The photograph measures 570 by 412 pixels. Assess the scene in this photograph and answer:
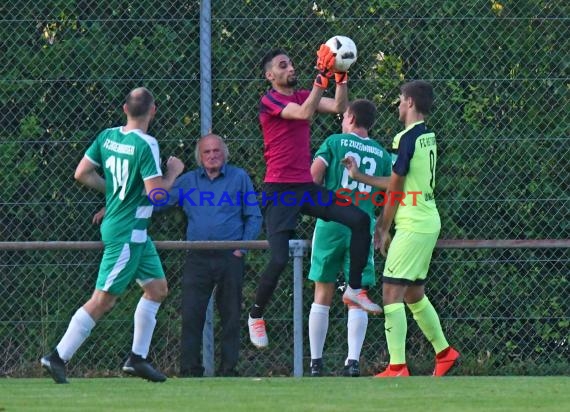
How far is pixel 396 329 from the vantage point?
1017 cm

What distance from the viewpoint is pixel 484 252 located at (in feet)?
38.2

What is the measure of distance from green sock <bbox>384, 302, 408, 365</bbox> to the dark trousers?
4.91 feet

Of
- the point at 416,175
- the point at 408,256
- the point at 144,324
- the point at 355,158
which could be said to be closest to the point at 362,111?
the point at 355,158

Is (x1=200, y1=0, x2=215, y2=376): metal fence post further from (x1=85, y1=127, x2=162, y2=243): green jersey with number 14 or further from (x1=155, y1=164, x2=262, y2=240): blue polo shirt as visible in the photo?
(x1=85, y1=127, x2=162, y2=243): green jersey with number 14

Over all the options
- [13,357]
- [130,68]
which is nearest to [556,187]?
[130,68]

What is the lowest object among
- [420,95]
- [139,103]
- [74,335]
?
[74,335]

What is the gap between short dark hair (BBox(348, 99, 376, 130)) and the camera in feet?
35.0

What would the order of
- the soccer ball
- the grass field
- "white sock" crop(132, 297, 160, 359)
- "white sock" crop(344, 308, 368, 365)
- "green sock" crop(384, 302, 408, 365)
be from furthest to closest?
1. "white sock" crop(344, 308, 368, 365)
2. "green sock" crop(384, 302, 408, 365)
3. the soccer ball
4. "white sock" crop(132, 297, 160, 359)
5. the grass field

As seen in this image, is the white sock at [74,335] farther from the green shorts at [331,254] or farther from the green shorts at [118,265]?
the green shorts at [331,254]

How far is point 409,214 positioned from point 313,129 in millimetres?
1829

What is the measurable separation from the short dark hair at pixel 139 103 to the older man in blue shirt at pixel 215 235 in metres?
2.08

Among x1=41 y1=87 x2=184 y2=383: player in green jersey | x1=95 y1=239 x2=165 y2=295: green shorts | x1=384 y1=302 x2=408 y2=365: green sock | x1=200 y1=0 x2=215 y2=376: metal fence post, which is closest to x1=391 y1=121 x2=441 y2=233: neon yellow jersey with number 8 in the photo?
x1=384 y1=302 x2=408 y2=365: green sock

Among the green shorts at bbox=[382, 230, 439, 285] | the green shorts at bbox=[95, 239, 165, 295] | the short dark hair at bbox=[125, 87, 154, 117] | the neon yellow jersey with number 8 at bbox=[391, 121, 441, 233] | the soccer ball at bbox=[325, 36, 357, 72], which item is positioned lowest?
the green shorts at bbox=[95, 239, 165, 295]

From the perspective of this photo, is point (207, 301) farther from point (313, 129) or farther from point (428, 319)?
point (428, 319)
